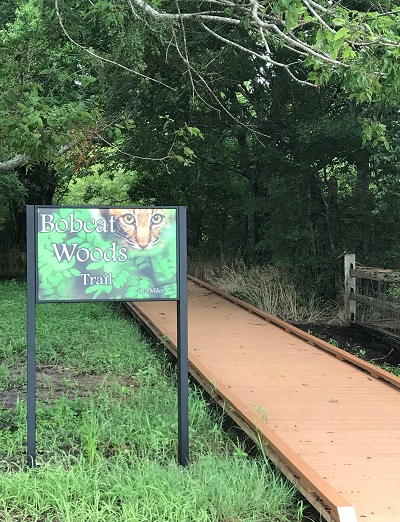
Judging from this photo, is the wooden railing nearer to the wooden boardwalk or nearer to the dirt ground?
the wooden boardwalk

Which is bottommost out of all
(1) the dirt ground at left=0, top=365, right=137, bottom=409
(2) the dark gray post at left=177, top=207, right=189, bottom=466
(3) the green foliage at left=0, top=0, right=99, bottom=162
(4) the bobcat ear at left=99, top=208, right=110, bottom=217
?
(1) the dirt ground at left=0, top=365, right=137, bottom=409

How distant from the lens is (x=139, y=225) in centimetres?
423

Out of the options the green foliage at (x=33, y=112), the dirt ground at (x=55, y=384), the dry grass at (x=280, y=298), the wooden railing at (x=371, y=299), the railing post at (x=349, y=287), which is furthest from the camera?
the dry grass at (x=280, y=298)

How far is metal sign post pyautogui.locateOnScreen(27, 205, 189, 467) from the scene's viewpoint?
4.10 meters

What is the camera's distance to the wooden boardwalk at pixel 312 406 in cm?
361

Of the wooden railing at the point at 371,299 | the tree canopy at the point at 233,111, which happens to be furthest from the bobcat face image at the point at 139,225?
the wooden railing at the point at 371,299

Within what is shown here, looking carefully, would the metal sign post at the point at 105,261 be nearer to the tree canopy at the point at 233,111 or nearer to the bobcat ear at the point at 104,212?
the bobcat ear at the point at 104,212

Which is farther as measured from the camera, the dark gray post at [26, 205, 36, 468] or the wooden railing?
the wooden railing

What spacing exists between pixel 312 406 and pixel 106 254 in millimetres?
2236

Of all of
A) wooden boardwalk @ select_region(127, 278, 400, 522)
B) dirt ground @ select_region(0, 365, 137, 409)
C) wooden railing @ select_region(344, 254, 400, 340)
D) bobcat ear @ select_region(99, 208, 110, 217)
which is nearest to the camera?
wooden boardwalk @ select_region(127, 278, 400, 522)

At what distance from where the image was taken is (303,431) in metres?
4.69

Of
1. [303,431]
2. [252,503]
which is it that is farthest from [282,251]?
[252,503]

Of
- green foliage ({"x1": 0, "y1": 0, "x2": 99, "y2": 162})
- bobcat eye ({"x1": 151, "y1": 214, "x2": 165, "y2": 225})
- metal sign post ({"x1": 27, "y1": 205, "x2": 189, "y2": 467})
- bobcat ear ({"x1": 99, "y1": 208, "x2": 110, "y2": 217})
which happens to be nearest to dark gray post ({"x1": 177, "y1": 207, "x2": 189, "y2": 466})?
metal sign post ({"x1": 27, "y1": 205, "x2": 189, "y2": 467})

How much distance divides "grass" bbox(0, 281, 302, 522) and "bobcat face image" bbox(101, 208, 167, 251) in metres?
1.33
